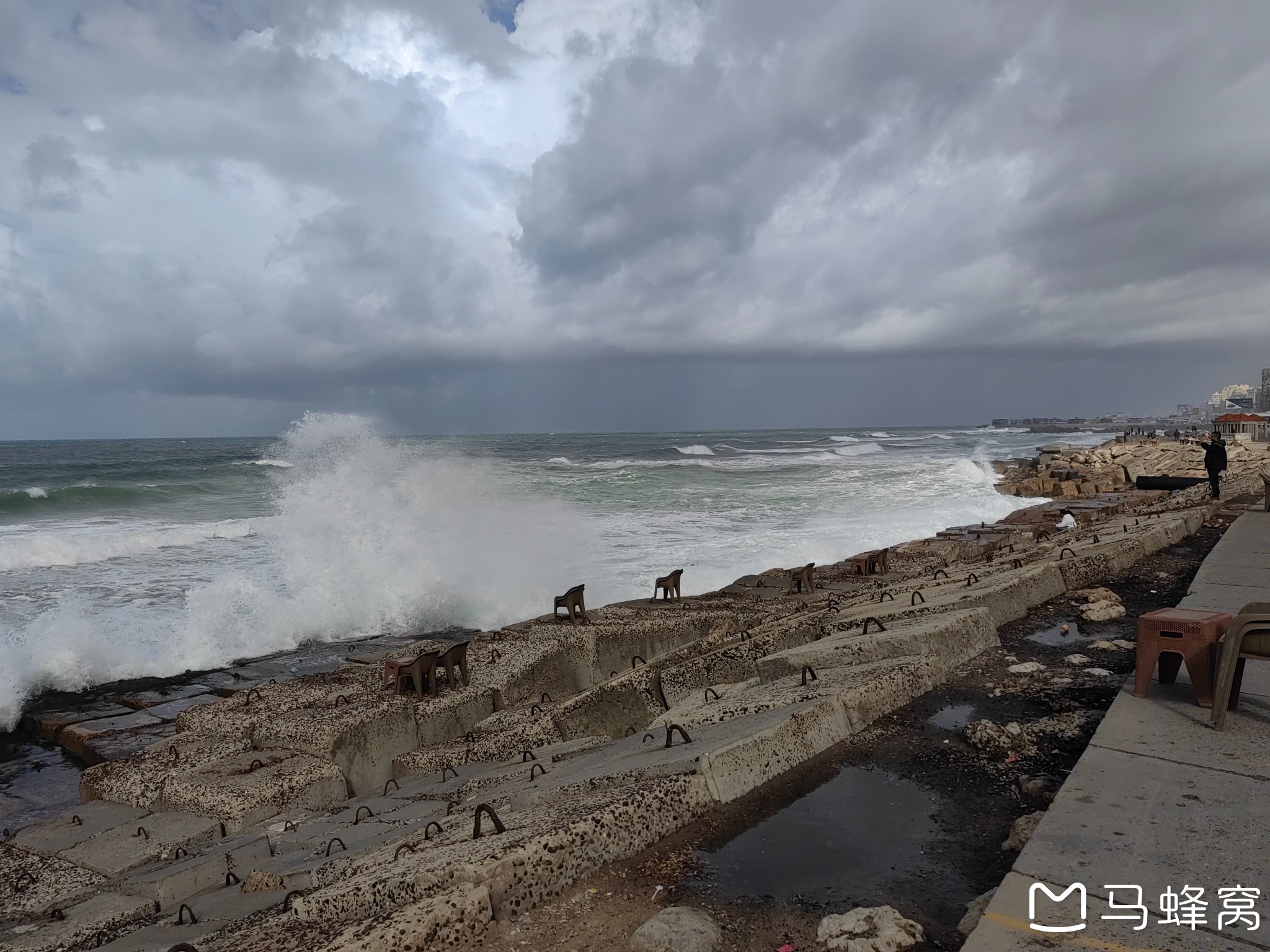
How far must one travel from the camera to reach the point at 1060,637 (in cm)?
457

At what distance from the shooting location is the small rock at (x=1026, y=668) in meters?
3.94

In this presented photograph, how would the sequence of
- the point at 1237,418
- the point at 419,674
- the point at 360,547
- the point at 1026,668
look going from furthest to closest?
1. the point at 1237,418
2. the point at 360,547
3. the point at 419,674
4. the point at 1026,668

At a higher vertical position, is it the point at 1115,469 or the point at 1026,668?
the point at 1026,668

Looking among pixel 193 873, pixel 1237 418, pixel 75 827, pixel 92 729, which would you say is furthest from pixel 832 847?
pixel 1237 418

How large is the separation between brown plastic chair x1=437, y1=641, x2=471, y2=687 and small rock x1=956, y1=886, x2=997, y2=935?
4.37 meters

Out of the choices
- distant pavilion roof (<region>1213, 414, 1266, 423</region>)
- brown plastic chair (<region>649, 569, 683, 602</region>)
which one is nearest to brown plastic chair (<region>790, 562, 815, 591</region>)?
brown plastic chair (<region>649, 569, 683, 602</region>)

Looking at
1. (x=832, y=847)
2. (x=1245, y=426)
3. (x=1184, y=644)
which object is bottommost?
(x=832, y=847)

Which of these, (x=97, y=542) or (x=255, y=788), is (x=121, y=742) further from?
(x=97, y=542)

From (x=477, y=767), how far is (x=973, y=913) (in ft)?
10.5

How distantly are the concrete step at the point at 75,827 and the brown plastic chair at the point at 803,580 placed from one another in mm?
6092

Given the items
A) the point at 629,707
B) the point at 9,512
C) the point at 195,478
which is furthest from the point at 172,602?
the point at 195,478

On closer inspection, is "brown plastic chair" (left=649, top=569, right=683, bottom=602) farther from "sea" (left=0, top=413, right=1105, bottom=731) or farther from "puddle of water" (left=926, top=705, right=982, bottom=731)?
"puddle of water" (left=926, top=705, right=982, bottom=731)

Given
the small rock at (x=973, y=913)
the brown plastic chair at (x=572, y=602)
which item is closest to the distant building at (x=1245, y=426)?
the brown plastic chair at (x=572, y=602)

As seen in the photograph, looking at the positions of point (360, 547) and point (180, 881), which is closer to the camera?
point (180, 881)
